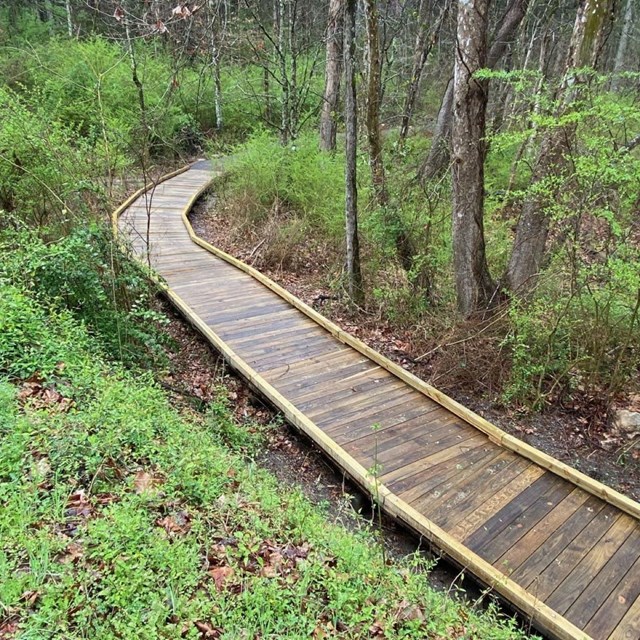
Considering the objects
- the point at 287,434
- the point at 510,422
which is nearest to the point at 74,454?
the point at 287,434

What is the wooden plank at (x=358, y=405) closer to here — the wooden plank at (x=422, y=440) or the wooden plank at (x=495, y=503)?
the wooden plank at (x=422, y=440)

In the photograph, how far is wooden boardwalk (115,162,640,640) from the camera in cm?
331

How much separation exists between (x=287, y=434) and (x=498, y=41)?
8.47 m

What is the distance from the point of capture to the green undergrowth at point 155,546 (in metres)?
2.01

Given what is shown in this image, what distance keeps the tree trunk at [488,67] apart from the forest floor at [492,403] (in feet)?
8.98

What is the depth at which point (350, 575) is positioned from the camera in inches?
98.3

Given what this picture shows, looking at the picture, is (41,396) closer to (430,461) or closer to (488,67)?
(430,461)

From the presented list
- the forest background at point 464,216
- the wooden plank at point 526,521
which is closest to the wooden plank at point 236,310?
the forest background at point 464,216

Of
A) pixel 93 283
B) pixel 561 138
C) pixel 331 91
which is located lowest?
pixel 93 283

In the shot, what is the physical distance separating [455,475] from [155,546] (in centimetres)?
292

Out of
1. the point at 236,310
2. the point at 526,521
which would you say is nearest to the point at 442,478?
the point at 526,521

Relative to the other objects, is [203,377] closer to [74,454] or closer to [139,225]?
[74,454]

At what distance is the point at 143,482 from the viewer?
281 centimetres

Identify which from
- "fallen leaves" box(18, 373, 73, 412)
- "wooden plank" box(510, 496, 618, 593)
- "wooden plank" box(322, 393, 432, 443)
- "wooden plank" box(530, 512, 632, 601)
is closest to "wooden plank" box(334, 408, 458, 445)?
"wooden plank" box(322, 393, 432, 443)
